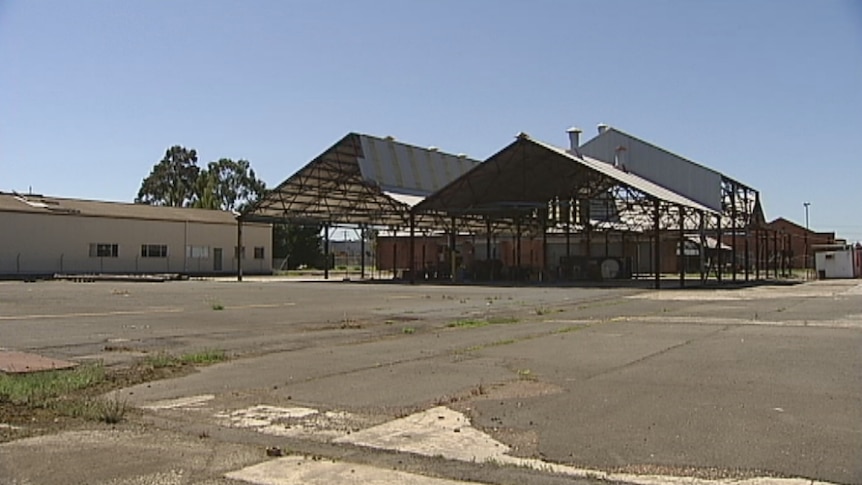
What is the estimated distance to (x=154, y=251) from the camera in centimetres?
6419

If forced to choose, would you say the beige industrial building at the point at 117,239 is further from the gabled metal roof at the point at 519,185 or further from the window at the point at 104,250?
the gabled metal roof at the point at 519,185

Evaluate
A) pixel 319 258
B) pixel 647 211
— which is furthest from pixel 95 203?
pixel 647 211

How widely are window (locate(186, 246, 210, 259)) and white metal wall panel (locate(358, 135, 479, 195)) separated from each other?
20.4 metres

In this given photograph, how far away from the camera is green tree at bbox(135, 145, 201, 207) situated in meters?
114

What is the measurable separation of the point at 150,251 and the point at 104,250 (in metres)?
3.77

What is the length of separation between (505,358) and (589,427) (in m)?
5.46

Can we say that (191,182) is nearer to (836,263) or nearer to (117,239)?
(117,239)

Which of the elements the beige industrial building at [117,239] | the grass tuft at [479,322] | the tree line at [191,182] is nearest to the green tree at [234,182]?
the tree line at [191,182]

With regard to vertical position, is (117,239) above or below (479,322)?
above

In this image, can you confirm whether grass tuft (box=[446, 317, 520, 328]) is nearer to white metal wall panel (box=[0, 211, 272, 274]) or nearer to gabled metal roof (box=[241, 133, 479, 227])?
gabled metal roof (box=[241, 133, 479, 227])

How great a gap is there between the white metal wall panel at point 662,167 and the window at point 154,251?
32665 mm

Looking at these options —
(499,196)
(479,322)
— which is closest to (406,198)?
(499,196)

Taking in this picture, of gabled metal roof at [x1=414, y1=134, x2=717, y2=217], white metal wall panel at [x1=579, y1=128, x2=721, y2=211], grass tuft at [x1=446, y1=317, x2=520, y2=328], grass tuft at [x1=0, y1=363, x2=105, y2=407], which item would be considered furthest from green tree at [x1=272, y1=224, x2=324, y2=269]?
grass tuft at [x1=0, y1=363, x2=105, y2=407]

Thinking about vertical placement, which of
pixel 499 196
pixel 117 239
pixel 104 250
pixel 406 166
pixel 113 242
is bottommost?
pixel 104 250
